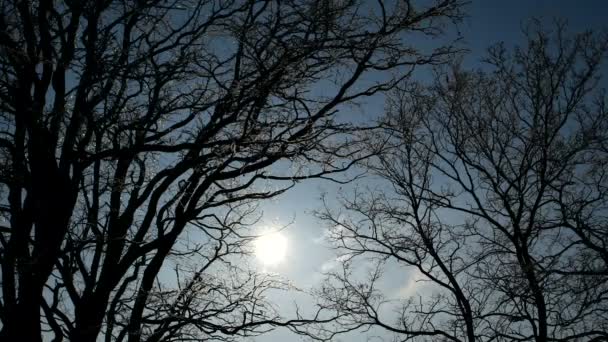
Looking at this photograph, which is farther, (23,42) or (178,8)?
(178,8)

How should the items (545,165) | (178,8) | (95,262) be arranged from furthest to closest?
(545,165) → (95,262) → (178,8)

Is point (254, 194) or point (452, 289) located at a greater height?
point (452, 289)

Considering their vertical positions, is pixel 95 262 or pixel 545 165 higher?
pixel 545 165

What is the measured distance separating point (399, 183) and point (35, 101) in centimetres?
1104

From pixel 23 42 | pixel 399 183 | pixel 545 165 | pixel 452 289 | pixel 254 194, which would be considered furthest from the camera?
pixel 399 183

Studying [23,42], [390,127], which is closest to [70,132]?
[23,42]

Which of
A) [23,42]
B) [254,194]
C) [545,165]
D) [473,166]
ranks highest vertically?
[473,166]

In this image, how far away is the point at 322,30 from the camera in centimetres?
528

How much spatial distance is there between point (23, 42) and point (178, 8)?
181 cm

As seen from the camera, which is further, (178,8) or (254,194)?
(254,194)

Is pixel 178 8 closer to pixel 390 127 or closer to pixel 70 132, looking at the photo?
pixel 70 132

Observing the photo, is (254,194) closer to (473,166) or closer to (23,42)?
(23,42)

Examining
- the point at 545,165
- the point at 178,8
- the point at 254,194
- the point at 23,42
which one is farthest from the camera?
the point at 545,165

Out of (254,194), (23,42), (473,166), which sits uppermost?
(473,166)
